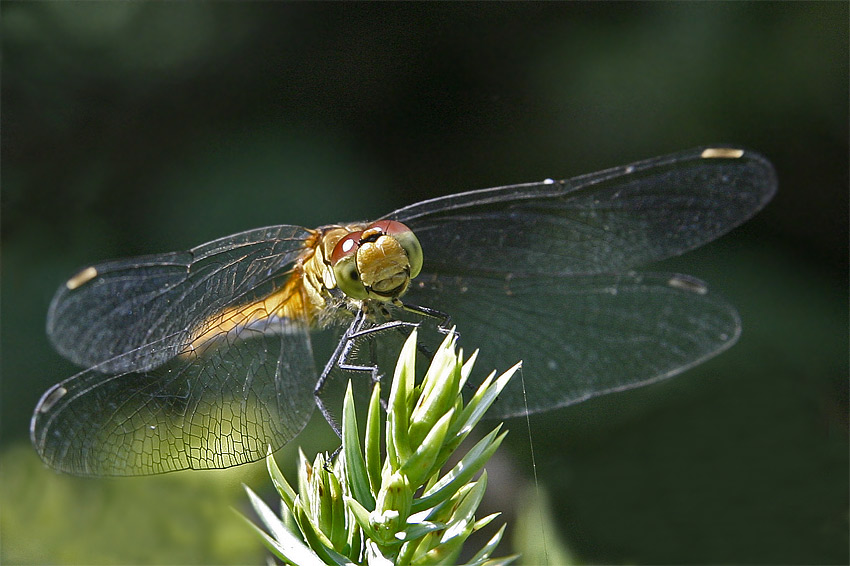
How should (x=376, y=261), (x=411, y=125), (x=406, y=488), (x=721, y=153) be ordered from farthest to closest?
1. (x=411, y=125)
2. (x=721, y=153)
3. (x=376, y=261)
4. (x=406, y=488)

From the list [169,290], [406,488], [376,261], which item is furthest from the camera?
[169,290]

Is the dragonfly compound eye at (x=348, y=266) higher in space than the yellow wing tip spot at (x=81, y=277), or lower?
lower

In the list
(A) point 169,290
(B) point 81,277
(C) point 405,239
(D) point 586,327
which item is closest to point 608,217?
(D) point 586,327

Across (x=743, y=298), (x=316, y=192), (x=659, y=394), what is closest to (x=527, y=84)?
(x=316, y=192)

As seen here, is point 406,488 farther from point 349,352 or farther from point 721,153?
point 721,153

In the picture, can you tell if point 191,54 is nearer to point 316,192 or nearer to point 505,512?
point 316,192

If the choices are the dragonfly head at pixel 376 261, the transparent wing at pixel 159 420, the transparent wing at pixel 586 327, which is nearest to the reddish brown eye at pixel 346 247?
the dragonfly head at pixel 376 261

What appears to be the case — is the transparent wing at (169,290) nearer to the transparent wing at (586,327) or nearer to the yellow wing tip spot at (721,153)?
the transparent wing at (586,327)

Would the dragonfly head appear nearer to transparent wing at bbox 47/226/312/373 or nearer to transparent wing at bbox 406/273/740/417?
transparent wing at bbox 47/226/312/373
